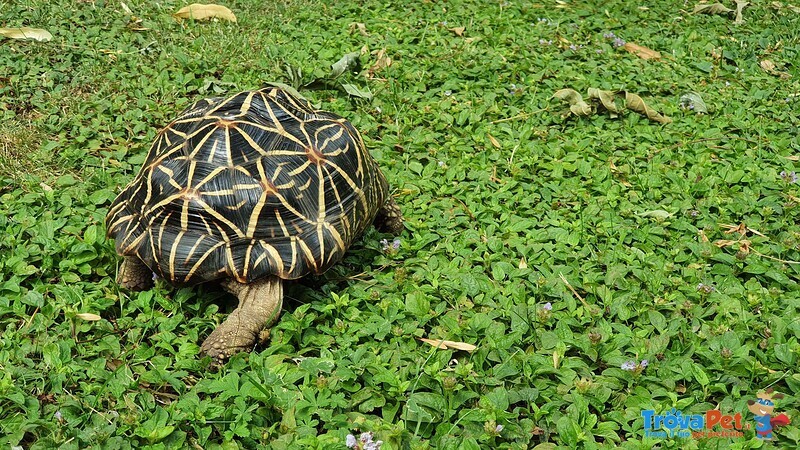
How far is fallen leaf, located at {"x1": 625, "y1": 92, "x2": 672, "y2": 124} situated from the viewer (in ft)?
14.2

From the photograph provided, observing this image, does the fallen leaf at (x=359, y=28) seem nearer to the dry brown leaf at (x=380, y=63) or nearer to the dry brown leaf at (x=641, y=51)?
the dry brown leaf at (x=380, y=63)

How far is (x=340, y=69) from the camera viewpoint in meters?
4.55

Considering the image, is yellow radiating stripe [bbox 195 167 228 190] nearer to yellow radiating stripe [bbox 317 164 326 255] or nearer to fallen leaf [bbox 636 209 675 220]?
yellow radiating stripe [bbox 317 164 326 255]

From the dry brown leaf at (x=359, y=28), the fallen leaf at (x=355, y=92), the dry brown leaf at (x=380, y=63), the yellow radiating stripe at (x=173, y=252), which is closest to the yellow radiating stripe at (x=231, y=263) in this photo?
the yellow radiating stripe at (x=173, y=252)

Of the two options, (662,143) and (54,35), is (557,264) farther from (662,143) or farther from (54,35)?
(54,35)

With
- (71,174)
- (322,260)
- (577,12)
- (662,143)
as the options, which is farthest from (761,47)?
(71,174)

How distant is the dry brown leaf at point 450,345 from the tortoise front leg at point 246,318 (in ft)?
2.01

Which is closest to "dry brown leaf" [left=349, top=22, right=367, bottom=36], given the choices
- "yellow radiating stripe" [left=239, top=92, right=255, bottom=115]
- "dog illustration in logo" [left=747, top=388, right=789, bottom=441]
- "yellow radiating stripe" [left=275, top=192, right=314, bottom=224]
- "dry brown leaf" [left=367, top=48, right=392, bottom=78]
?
"dry brown leaf" [left=367, top=48, right=392, bottom=78]

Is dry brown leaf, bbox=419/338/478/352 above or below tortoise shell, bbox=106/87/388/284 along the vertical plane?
below

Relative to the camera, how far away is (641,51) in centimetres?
524

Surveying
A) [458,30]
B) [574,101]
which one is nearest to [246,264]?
[574,101]

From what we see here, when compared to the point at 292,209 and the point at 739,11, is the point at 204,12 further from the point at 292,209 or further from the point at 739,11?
the point at 739,11

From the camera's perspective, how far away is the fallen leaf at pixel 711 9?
19.2 feet

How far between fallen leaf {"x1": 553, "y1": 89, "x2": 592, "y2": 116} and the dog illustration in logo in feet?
7.65
